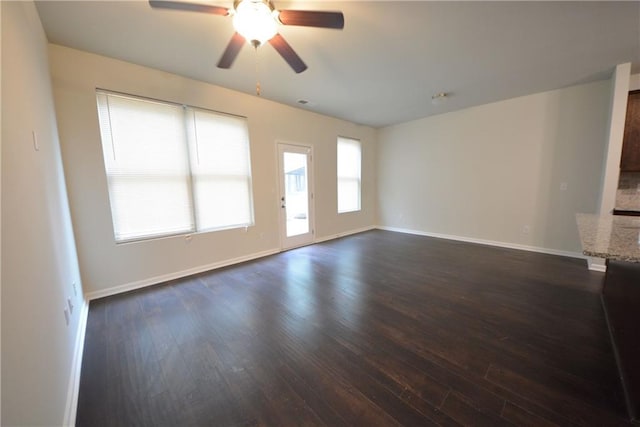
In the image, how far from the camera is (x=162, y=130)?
9.86 ft

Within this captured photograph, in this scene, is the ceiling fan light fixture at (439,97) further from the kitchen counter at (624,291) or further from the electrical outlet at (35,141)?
the electrical outlet at (35,141)

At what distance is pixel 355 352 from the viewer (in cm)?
179

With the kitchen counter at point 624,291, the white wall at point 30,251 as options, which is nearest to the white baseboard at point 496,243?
the kitchen counter at point 624,291

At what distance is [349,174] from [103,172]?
4.50 m

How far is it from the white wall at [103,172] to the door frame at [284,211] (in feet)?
0.28

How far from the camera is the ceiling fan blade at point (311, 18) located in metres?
1.63

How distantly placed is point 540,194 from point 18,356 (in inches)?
235

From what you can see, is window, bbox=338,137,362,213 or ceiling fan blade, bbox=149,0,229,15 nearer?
ceiling fan blade, bbox=149,0,229,15

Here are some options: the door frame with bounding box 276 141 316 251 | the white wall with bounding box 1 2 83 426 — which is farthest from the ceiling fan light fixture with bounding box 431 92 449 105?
the white wall with bounding box 1 2 83 426

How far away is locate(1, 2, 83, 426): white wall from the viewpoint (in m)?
0.88

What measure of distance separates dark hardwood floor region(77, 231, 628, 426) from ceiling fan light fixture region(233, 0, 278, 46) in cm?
243

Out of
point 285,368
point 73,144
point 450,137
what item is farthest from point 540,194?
point 73,144

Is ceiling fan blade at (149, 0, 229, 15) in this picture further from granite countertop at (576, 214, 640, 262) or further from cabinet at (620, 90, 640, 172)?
cabinet at (620, 90, 640, 172)

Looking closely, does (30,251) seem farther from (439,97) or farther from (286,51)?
(439,97)
